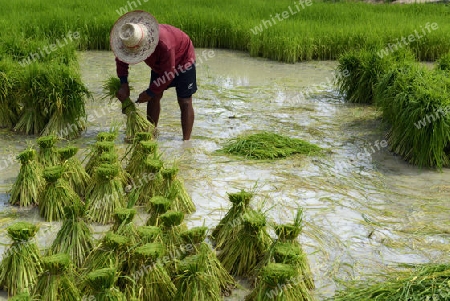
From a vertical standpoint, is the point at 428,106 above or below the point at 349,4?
below

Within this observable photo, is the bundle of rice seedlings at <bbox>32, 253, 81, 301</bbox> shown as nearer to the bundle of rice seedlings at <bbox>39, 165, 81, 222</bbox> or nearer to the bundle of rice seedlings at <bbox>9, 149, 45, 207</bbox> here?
the bundle of rice seedlings at <bbox>39, 165, 81, 222</bbox>

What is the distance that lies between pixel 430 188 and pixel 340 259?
1432mm

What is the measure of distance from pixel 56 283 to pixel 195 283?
646 millimetres

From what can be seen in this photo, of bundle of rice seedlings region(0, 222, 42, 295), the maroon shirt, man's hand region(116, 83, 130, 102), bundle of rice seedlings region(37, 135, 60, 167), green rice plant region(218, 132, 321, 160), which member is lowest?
bundle of rice seedlings region(0, 222, 42, 295)

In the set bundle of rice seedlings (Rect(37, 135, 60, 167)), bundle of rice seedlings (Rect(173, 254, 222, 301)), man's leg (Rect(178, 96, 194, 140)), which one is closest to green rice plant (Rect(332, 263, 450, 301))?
bundle of rice seedlings (Rect(173, 254, 222, 301))

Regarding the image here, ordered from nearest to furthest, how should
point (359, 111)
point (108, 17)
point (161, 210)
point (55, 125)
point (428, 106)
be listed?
1. point (161, 210)
2. point (428, 106)
3. point (55, 125)
4. point (359, 111)
5. point (108, 17)

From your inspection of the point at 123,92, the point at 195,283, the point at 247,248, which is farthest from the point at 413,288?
the point at 123,92

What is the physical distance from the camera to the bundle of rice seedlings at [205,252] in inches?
109

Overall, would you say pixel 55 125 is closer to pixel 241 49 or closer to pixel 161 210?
pixel 161 210

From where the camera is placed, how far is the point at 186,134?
17.2 feet

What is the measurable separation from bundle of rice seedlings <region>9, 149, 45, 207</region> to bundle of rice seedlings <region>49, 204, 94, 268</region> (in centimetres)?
88

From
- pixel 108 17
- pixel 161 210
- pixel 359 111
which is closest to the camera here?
pixel 161 210

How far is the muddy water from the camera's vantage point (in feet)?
11.2

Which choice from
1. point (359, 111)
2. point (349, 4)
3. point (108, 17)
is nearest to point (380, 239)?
point (359, 111)
